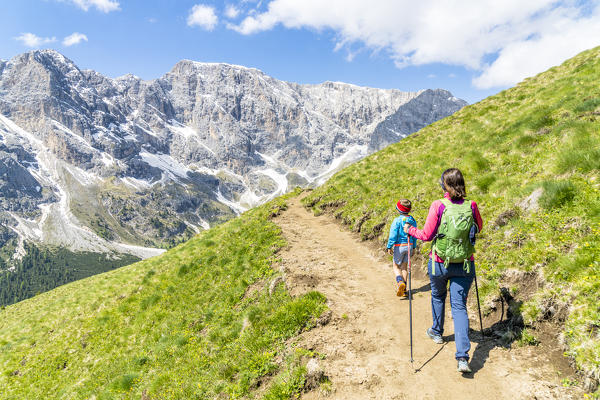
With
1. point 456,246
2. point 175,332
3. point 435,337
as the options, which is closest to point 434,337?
point 435,337

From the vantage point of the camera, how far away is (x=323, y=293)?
37.9 feet

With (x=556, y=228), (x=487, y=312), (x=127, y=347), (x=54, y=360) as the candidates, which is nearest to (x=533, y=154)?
(x=556, y=228)

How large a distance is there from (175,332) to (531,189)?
650 inches

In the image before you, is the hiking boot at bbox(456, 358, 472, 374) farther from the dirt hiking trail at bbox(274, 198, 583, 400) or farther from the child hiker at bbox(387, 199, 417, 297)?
the child hiker at bbox(387, 199, 417, 297)

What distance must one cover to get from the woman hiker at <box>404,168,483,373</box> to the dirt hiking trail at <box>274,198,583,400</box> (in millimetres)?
659

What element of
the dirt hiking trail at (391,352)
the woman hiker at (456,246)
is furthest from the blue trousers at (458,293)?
the dirt hiking trail at (391,352)

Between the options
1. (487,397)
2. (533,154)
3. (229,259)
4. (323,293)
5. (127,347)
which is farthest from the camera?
(229,259)

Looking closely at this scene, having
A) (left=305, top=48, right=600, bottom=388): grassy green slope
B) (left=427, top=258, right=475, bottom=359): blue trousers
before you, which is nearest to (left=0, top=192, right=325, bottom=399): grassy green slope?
(left=427, top=258, right=475, bottom=359): blue trousers

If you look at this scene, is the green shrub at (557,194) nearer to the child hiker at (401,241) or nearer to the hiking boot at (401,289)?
the child hiker at (401,241)

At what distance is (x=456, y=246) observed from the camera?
23.5ft

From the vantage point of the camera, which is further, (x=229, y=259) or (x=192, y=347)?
(x=229, y=259)

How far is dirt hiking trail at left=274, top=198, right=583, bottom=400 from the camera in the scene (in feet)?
21.9

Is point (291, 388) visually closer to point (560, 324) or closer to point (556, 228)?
point (560, 324)

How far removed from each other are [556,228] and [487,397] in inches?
231
